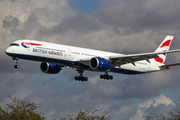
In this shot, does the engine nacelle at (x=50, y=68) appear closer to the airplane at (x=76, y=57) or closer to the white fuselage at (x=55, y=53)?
the airplane at (x=76, y=57)

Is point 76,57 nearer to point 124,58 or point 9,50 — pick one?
point 124,58

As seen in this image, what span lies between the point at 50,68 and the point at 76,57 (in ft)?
28.8

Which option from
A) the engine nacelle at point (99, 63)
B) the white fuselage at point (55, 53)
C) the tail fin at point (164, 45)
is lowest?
the engine nacelle at point (99, 63)

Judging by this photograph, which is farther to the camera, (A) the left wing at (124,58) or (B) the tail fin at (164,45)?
(B) the tail fin at (164,45)

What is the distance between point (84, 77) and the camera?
56531 mm

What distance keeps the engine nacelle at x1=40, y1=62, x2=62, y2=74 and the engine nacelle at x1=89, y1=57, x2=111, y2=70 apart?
9.85m

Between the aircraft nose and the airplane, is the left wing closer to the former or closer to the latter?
the airplane

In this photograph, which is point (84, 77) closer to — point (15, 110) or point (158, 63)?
point (158, 63)

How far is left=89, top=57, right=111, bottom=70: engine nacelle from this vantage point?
1845 inches

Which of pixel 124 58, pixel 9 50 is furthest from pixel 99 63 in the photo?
pixel 9 50

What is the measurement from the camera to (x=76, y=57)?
1884 inches

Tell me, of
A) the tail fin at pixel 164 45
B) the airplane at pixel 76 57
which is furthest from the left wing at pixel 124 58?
the tail fin at pixel 164 45

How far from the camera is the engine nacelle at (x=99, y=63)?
4688 centimetres

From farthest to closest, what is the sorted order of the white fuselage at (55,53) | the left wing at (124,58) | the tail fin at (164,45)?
the tail fin at (164,45)
the left wing at (124,58)
the white fuselage at (55,53)
